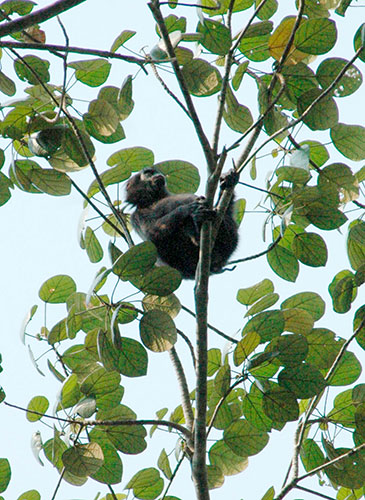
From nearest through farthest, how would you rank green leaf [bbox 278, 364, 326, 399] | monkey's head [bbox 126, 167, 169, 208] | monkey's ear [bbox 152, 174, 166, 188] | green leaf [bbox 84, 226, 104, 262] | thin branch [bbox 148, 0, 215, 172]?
thin branch [bbox 148, 0, 215, 172] < green leaf [bbox 278, 364, 326, 399] < green leaf [bbox 84, 226, 104, 262] < monkey's ear [bbox 152, 174, 166, 188] < monkey's head [bbox 126, 167, 169, 208]

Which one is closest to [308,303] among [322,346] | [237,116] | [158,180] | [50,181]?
[322,346]

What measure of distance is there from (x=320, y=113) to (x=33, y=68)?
4.21 feet

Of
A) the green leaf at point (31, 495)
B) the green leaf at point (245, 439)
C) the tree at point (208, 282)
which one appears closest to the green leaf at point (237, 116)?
the tree at point (208, 282)

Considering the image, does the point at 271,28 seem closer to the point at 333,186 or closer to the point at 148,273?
the point at 333,186

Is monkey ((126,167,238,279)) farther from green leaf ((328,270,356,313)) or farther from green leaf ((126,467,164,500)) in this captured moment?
green leaf ((126,467,164,500))

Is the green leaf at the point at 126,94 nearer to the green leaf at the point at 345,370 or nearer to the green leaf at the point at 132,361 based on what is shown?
the green leaf at the point at 132,361

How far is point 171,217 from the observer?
404 cm

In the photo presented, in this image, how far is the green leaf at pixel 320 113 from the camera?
109 inches

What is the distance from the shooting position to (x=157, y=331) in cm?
252

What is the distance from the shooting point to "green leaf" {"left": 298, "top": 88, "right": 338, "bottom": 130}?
2758 mm

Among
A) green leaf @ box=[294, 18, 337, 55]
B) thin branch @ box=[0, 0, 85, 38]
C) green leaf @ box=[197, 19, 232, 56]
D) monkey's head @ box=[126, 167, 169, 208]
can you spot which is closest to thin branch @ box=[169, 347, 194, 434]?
green leaf @ box=[197, 19, 232, 56]

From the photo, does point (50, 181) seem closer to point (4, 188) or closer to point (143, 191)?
point (4, 188)

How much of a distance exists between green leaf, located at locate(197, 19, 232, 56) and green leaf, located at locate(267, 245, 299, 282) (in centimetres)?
93

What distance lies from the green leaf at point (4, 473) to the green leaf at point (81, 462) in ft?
1.10
